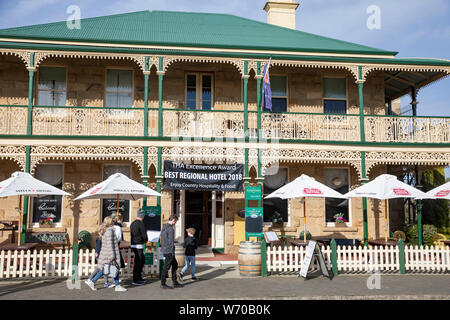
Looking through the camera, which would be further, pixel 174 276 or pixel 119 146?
pixel 119 146

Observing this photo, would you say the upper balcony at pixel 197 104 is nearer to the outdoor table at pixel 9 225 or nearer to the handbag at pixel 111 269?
the outdoor table at pixel 9 225

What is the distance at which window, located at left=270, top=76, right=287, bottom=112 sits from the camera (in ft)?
54.2

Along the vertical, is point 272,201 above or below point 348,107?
below

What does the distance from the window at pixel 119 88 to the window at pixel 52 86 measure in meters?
1.60

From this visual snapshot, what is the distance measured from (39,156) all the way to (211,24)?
942cm

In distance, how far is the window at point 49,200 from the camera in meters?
14.9

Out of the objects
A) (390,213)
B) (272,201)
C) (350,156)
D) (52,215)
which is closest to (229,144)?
(272,201)

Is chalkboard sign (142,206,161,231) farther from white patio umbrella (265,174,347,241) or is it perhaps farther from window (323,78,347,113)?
window (323,78,347,113)

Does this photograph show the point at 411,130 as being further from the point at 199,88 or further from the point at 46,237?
the point at 46,237

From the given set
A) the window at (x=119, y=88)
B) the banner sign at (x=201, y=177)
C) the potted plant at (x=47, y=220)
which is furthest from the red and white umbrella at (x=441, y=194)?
the potted plant at (x=47, y=220)

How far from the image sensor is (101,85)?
15.9m

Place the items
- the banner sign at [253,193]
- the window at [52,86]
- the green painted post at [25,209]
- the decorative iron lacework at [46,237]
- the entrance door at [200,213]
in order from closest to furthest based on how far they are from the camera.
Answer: the banner sign at [253,193]
the green painted post at [25,209]
the decorative iron lacework at [46,237]
the window at [52,86]
the entrance door at [200,213]
